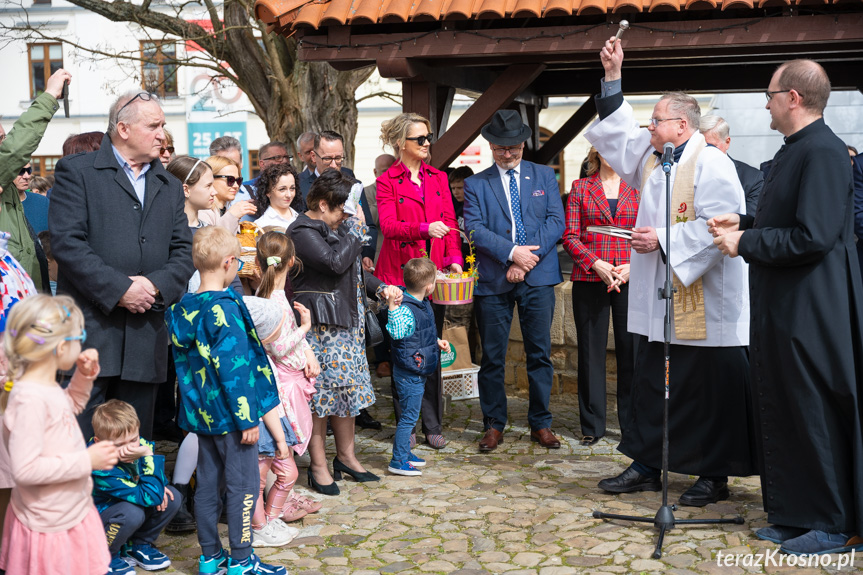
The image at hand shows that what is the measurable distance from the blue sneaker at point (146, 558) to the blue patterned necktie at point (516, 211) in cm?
328

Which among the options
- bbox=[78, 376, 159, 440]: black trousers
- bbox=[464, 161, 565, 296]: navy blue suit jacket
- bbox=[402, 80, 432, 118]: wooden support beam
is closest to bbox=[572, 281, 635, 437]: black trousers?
bbox=[464, 161, 565, 296]: navy blue suit jacket

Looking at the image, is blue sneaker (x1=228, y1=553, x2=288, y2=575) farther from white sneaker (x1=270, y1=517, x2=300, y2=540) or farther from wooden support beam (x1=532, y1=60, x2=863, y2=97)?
wooden support beam (x1=532, y1=60, x2=863, y2=97)

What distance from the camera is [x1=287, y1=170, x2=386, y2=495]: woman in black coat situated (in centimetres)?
523

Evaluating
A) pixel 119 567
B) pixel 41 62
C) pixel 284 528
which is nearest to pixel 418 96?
pixel 284 528

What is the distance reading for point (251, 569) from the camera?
410cm

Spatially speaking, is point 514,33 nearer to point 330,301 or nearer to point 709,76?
point 330,301

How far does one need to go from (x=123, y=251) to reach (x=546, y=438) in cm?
324

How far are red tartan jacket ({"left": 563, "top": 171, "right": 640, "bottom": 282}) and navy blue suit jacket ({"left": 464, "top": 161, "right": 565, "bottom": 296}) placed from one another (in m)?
0.11

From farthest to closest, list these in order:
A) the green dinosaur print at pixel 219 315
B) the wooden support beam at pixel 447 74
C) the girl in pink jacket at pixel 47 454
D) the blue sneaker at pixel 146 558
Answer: the wooden support beam at pixel 447 74
the blue sneaker at pixel 146 558
the green dinosaur print at pixel 219 315
the girl in pink jacket at pixel 47 454

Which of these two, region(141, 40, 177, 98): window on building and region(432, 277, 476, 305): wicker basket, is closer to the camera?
region(432, 277, 476, 305): wicker basket

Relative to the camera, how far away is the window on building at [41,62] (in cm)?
3350

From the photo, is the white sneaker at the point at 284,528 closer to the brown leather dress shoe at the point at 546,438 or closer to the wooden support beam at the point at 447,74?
the brown leather dress shoe at the point at 546,438

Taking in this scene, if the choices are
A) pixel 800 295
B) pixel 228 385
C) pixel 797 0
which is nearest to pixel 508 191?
pixel 797 0

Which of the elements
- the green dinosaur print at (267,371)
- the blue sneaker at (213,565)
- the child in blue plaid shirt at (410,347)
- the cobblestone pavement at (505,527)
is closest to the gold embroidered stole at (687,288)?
the cobblestone pavement at (505,527)
